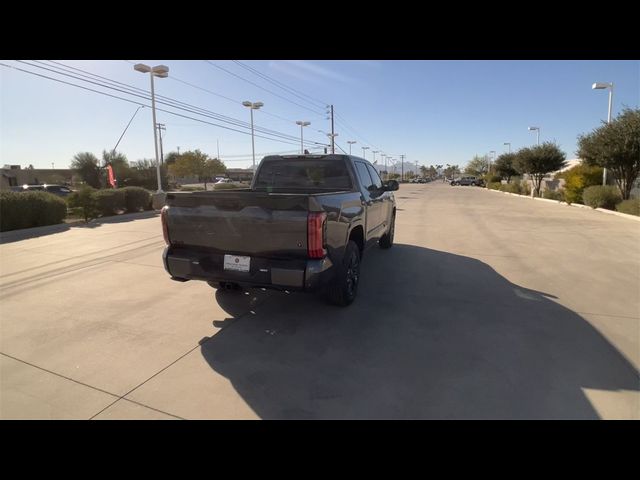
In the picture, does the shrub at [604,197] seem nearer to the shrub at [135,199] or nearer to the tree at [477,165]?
the shrub at [135,199]

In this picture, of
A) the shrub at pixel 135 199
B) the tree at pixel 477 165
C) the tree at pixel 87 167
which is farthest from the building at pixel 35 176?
the tree at pixel 477 165

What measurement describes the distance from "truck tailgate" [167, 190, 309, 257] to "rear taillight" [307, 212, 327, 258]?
1.9 inches

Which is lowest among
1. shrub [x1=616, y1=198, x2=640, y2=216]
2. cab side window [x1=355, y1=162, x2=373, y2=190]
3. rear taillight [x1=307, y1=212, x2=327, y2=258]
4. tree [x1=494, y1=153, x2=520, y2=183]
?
shrub [x1=616, y1=198, x2=640, y2=216]

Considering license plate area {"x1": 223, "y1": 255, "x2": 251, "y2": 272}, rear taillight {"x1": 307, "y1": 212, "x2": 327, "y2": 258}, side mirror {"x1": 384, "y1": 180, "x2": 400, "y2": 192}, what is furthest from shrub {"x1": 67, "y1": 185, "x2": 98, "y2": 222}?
rear taillight {"x1": 307, "y1": 212, "x2": 327, "y2": 258}

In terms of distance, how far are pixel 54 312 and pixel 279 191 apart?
11.3 feet

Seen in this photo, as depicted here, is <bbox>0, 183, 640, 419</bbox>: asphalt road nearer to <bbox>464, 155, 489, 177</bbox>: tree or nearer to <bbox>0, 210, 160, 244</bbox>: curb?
<bbox>0, 210, 160, 244</bbox>: curb

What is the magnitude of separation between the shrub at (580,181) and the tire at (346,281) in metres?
21.0

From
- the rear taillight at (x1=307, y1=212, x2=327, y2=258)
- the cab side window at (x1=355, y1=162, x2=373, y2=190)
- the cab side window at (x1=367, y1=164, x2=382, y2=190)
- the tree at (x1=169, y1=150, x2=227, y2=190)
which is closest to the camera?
the rear taillight at (x1=307, y1=212, x2=327, y2=258)

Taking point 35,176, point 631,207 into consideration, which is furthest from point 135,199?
point 35,176

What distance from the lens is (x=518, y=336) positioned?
148 inches

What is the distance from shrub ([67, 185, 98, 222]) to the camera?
42.5 ft

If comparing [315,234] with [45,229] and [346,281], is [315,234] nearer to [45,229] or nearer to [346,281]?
[346,281]

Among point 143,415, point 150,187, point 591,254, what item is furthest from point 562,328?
point 150,187
